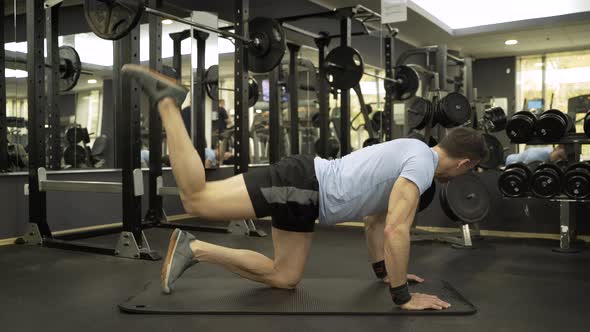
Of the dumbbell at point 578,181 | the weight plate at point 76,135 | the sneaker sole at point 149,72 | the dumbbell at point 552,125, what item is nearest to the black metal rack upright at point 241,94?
the weight plate at point 76,135

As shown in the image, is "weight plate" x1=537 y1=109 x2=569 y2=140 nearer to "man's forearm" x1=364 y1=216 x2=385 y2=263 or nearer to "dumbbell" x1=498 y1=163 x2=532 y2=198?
"dumbbell" x1=498 y1=163 x2=532 y2=198

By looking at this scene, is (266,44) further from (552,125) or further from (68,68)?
(552,125)

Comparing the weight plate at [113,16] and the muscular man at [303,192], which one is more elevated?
the weight plate at [113,16]

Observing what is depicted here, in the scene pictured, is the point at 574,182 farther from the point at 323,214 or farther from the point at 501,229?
the point at 323,214

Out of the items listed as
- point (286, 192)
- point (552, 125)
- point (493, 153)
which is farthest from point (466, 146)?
point (493, 153)

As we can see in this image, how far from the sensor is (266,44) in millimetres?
4488

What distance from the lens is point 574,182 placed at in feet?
12.1

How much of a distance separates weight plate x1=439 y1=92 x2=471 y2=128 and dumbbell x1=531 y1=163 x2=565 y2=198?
2.40ft

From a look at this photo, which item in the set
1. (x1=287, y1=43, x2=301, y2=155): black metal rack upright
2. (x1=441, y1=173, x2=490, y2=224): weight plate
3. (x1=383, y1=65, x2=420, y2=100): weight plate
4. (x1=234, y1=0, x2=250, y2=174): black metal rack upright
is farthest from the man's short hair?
(x1=287, y1=43, x2=301, y2=155): black metal rack upright

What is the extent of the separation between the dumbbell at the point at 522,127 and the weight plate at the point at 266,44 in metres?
1.91

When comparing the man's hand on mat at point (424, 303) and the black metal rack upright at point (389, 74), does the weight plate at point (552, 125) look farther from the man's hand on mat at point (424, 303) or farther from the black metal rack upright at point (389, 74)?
the man's hand on mat at point (424, 303)

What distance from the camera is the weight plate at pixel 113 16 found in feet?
9.57

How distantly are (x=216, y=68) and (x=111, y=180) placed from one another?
1.70 m

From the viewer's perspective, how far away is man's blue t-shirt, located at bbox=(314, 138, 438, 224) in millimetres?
2156
